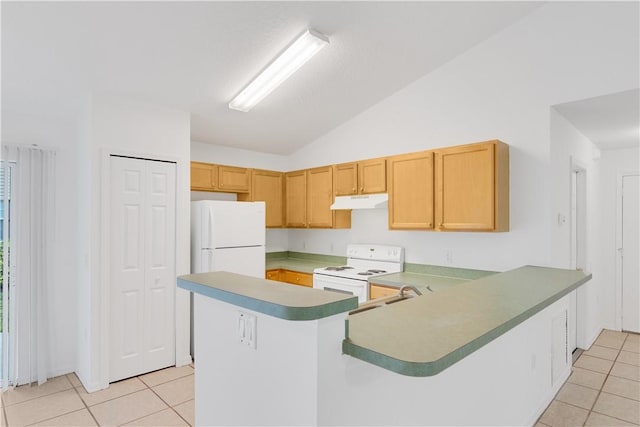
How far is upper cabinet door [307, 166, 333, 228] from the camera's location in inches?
187

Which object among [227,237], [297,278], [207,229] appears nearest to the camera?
[207,229]

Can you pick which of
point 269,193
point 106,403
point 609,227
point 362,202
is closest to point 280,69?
point 362,202

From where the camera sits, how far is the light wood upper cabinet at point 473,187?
10.4ft

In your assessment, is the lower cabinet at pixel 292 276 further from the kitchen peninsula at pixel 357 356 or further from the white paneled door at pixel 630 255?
the white paneled door at pixel 630 255

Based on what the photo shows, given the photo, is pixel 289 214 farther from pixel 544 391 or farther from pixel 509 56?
pixel 544 391

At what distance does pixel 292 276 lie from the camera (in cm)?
484

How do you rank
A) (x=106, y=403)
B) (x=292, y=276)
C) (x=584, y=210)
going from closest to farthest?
(x=106, y=403)
(x=584, y=210)
(x=292, y=276)

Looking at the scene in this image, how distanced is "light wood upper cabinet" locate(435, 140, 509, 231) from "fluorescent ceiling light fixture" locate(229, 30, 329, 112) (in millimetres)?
1561

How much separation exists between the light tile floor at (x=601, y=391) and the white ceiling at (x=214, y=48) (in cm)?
322

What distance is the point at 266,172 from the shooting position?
516cm

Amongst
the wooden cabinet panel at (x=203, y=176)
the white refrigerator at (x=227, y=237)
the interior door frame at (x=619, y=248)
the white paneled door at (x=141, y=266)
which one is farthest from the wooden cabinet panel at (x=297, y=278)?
the interior door frame at (x=619, y=248)

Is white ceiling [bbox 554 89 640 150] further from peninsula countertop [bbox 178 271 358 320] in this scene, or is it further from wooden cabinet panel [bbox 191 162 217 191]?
wooden cabinet panel [bbox 191 162 217 191]

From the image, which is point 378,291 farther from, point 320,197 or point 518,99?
point 518,99

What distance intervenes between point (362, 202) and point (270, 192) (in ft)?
5.17
